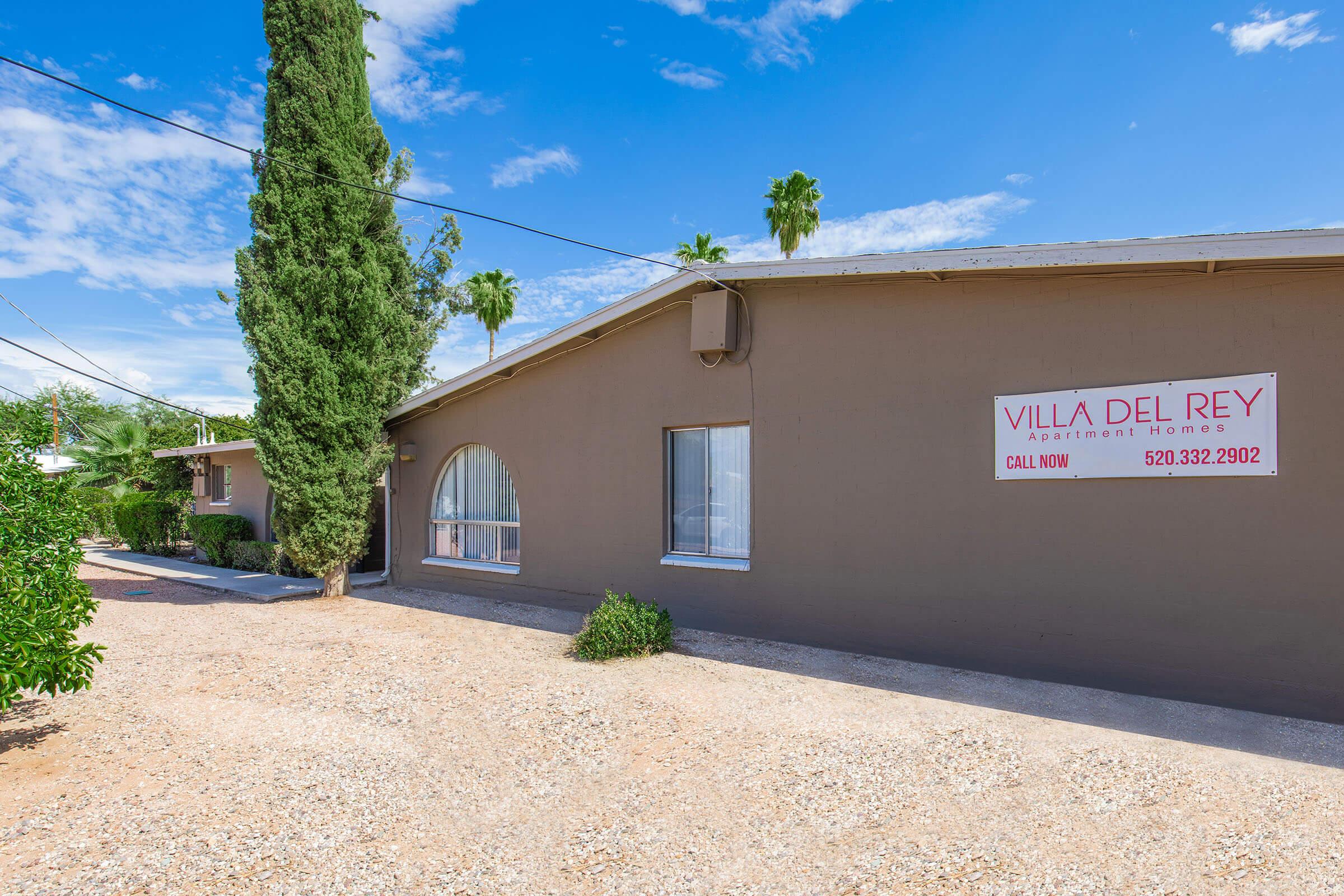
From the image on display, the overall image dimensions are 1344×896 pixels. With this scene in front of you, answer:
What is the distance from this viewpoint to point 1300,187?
867 cm

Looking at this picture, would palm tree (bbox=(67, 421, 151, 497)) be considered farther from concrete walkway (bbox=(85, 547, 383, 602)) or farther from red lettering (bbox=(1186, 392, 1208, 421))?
red lettering (bbox=(1186, 392, 1208, 421))

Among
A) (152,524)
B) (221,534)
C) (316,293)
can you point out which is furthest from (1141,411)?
(152,524)

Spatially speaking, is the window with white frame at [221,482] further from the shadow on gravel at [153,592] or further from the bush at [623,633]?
the bush at [623,633]

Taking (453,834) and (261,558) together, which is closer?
(453,834)

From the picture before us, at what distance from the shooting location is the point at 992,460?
6164 mm

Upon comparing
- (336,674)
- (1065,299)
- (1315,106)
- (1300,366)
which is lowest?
(336,674)

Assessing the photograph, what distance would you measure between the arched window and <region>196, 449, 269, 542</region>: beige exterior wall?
6.26m

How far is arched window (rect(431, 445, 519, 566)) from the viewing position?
10531mm

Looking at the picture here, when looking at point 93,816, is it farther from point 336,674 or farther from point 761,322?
point 761,322

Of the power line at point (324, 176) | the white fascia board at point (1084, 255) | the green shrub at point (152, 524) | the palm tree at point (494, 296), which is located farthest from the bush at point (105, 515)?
the white fascia board at point (1084, 255)

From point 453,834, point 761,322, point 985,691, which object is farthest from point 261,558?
point 985,691

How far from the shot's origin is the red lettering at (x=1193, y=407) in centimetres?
522

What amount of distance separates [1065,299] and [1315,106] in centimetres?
526

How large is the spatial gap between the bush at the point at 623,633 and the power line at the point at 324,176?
356 cm
